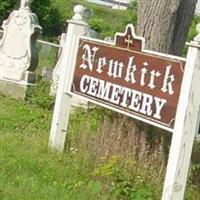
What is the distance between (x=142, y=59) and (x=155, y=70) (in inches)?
10.9

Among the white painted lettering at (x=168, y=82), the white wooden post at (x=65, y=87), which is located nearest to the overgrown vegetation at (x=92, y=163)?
the white wooden post at (x=65, y=87)

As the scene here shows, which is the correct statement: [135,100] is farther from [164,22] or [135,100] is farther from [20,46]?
[20,46]

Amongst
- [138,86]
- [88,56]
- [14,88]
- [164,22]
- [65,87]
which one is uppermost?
[164,22]

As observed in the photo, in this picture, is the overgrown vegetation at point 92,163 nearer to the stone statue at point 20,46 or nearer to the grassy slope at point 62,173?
the grassy slope at point 62,173

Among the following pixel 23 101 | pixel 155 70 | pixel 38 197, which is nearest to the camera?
pixel 38 197

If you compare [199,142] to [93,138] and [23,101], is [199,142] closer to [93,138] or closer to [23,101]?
[93,138]

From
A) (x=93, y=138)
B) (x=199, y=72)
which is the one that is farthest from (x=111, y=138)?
(x=199, y=72)

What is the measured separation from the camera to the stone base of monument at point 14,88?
488 inches

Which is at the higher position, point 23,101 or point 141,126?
point 141,126

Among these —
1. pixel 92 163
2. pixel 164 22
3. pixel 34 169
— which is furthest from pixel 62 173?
pixel 164 22

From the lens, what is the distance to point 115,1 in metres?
56.5

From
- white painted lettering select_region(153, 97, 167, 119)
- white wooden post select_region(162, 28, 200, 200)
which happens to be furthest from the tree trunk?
white wooden post select_region(162, 28, 200, 200)

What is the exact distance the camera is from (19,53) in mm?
12789

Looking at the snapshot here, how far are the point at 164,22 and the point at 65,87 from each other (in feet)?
4.62
